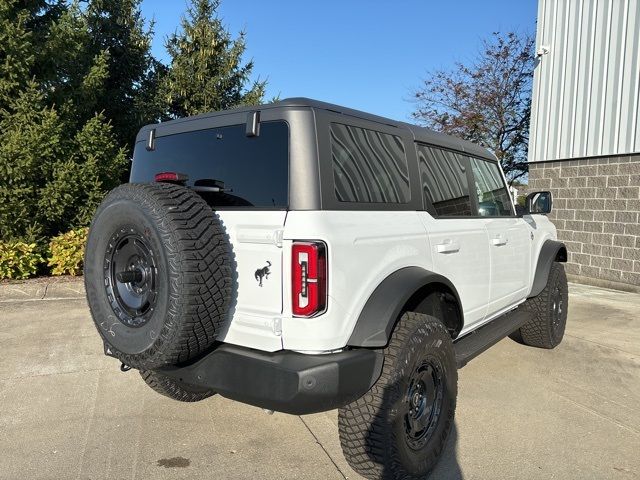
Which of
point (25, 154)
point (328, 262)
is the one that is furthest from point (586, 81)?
point (25, 154)

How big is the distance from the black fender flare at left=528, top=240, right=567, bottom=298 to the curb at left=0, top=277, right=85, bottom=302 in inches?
234

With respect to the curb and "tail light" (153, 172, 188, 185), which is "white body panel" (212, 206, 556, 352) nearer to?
"tail light" (153, 172, 188, 185)

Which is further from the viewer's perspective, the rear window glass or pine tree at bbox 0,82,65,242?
pine tree at bbox 0,82,65,242

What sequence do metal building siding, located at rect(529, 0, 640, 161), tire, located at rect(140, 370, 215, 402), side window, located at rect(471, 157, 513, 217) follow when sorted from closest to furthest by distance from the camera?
tire, located at rect(140, 370, 215, 402) < side window, located at rect(471, 157, 513, 217) < metal building siding, located at rect(529, 0, 640, 161)

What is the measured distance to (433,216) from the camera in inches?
121

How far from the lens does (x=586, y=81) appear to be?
880 cm

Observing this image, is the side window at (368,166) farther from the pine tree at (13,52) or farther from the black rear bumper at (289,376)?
the pine tree at (13,52)

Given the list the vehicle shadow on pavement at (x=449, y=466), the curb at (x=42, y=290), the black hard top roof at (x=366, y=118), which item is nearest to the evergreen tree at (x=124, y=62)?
the curb at (x=42, y=290)

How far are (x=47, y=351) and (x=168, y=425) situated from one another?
2.18 meters

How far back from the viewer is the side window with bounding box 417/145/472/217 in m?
3.15

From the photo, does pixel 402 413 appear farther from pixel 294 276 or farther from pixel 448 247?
pixel 448 247

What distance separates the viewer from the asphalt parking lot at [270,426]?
2.76 meters

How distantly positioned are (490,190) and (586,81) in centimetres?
622

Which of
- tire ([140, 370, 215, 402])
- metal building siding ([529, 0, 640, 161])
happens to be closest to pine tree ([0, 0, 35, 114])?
tire ([140, 370, 215, 402])
